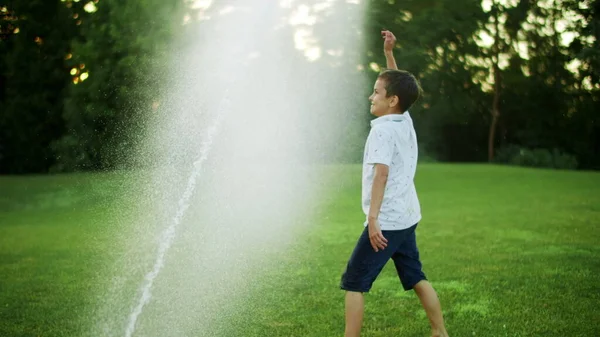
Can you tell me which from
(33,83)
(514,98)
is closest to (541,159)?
(514,98)

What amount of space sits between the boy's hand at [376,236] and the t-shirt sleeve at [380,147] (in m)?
0.30

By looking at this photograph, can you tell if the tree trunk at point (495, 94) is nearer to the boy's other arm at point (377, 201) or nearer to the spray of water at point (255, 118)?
the spray of water at point (255, 118)

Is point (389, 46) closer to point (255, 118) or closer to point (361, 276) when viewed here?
point (361, 276)

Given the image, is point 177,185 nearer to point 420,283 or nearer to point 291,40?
point 291,40

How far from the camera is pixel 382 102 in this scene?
3160 mm

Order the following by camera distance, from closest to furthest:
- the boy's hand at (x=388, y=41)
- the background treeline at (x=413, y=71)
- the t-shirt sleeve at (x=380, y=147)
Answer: the t-shirt sleeve at (x=380, y=147) → the boy's hand at (x=388, y=41) → the background treeline at (x=413, y=71)

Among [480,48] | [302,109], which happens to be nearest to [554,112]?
[480,48]

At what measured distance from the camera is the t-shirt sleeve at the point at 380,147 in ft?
9.75

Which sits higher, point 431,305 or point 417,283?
point 417,283

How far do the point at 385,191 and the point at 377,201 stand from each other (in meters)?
0.12

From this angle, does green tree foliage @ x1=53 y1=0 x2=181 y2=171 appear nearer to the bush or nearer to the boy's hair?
the boy's hair

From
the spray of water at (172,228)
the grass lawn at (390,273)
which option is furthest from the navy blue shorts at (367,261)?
the spray of water at (172,228)

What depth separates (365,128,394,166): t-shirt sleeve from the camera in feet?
9.75

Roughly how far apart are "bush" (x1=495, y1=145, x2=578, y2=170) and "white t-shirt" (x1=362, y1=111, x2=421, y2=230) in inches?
1010
